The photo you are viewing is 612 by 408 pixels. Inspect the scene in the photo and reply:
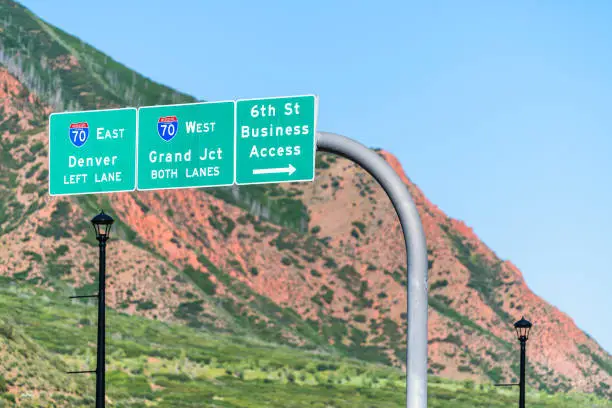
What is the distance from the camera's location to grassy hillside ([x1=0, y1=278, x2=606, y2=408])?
70.4 m

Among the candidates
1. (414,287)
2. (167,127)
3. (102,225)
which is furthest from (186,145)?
(102,225)

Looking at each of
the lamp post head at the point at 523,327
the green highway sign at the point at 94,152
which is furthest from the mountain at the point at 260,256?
the green highway sign at the point at 94,152

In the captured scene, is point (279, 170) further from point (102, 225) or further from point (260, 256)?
point (260, 256)

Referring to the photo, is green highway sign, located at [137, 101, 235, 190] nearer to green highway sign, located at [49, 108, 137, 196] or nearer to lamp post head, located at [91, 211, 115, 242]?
green highway sign, located at [49, 108, 137, 196]

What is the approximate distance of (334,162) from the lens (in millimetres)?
152250

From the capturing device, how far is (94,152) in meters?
→ 16.2

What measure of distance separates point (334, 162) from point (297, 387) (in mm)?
63819

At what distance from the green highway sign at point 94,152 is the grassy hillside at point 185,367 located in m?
41.4

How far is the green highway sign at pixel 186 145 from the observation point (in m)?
14.9

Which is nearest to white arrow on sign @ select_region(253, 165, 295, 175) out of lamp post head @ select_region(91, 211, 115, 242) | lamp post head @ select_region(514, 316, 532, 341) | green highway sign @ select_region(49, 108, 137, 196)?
green highway sign @ select_region(49, 108, 137, 196)

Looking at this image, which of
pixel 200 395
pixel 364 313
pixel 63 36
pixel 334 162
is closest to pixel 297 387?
pixel 200 395

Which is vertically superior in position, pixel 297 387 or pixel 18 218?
pixel 18 218

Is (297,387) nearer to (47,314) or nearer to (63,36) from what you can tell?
(47,314)

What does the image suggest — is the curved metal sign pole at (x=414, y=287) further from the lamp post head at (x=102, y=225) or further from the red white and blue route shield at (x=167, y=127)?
the lamp post head at (x=102, y=225)
